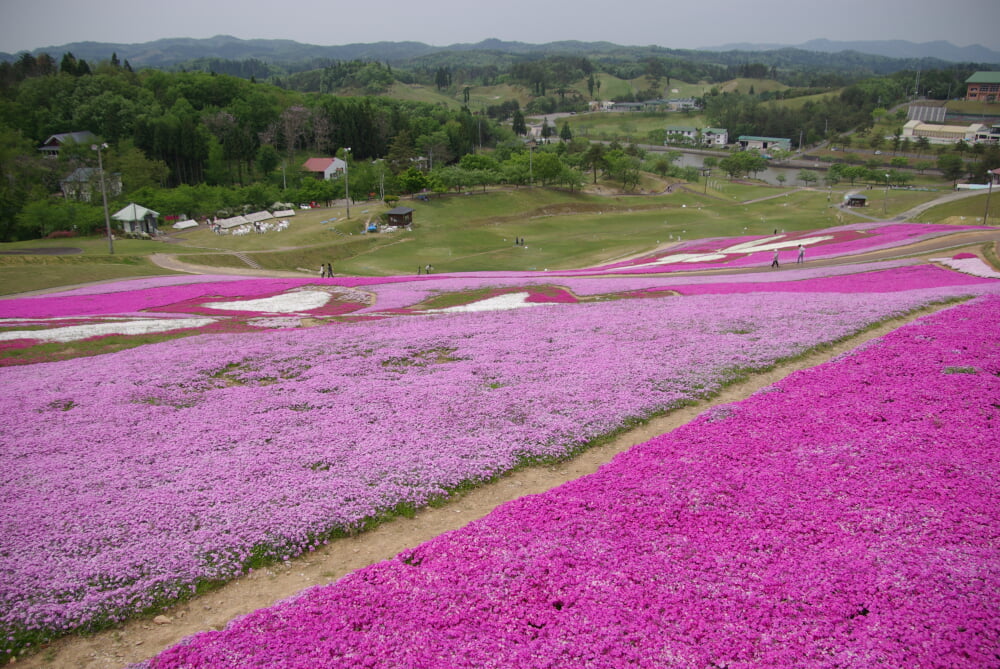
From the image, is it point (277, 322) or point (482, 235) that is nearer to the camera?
point (277, 322)

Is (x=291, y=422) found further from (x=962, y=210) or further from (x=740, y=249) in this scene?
(x=962, y=210)

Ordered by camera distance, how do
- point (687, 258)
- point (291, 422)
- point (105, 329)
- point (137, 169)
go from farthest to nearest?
point (137, 169) → point (687, 258) → point (105, 329) → point (291, 422)

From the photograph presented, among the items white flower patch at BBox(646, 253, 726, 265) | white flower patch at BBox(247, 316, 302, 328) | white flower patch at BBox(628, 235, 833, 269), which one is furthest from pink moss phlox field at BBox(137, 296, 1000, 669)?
white flower patch at BBox(628, 235, 833, 269)

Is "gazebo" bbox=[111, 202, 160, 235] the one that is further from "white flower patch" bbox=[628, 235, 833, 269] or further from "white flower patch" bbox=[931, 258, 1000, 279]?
"white flower patch" bbox=[931, 258, 1000, 279]

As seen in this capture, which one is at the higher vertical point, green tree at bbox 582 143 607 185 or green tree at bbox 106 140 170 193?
green tree at bbox 582 143 607 185

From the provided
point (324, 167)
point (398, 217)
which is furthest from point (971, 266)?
point (324, 167)

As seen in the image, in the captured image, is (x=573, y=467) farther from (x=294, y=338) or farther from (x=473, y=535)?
(x=294, y=338)
